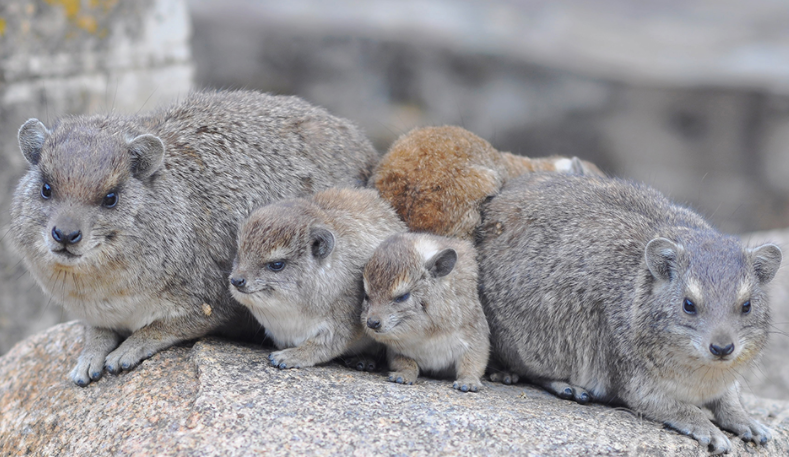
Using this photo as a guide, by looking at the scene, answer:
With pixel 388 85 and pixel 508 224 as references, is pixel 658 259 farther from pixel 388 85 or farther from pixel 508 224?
pixel 388 85

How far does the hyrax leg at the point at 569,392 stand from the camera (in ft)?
23.0

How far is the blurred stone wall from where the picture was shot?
33.3 ft

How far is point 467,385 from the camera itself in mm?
6699

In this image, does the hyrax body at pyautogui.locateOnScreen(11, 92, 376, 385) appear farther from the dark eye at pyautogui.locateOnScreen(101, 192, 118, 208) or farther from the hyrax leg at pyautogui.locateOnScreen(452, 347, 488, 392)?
the hyrax leg at pyautogui.locateOnScreen(452, 347, 488, 392)

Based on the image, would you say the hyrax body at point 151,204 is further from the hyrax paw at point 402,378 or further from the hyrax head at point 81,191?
the hyrax paw at point 402,378

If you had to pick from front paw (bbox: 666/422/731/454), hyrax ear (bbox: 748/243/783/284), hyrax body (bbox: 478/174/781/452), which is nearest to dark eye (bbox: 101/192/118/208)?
hyrax body (bbox: 478/174/781/452)

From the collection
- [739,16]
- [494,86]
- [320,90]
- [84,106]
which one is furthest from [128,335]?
[739,16]

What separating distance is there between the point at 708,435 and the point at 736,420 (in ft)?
2.03

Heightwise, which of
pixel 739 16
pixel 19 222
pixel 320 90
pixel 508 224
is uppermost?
pixel 739 16

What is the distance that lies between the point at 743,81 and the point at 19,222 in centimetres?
1810

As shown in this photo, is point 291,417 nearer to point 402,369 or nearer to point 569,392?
point 402,369

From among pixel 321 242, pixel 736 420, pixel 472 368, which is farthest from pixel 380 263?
pixel 736 420

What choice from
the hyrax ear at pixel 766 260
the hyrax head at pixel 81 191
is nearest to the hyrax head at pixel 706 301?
the hyrax ear at pixel 766 260

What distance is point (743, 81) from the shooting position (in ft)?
62.8
